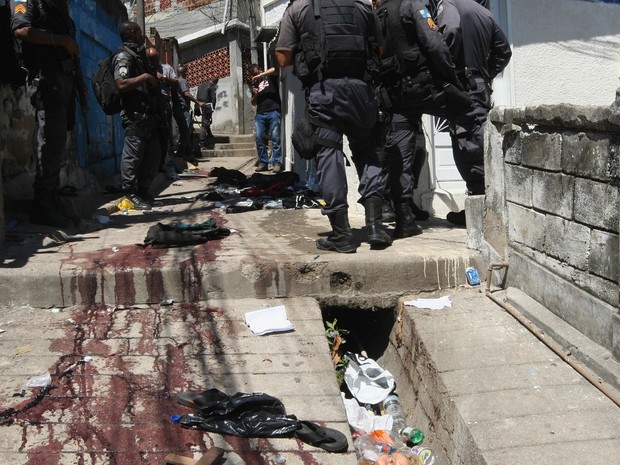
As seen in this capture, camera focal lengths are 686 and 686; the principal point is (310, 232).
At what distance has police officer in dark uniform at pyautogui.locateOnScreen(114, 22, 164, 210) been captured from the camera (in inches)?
263

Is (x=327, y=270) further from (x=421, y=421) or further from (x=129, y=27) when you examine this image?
(x=129, y=27)

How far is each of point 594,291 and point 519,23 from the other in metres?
4.21

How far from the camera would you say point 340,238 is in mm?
4438

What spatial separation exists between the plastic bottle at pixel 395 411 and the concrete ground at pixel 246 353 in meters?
0.06

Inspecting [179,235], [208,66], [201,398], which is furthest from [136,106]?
[208,66]

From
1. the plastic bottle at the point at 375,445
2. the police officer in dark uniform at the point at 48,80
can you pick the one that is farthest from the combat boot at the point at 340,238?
the police officer in dark uniform at the point at 48,80

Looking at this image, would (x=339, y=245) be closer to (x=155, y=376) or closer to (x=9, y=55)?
(x=155, y=376)

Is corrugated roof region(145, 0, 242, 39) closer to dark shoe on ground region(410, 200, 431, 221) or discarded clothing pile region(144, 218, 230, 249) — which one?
dark shoe on ground region(410, 200, 431, 221)

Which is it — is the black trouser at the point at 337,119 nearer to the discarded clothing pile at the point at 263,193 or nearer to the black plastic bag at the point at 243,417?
the black plastic bag at the point at 243,417

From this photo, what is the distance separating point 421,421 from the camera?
3.61 metres

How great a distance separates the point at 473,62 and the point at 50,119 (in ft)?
10.5

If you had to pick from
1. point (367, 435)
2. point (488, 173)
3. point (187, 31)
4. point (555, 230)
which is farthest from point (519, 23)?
point (187, 31)

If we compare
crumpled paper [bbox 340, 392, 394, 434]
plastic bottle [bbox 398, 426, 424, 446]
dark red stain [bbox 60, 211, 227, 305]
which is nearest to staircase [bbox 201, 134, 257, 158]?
dark red stain [bbox 60, 211, 227, 305]

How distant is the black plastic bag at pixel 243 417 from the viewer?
2.75m
